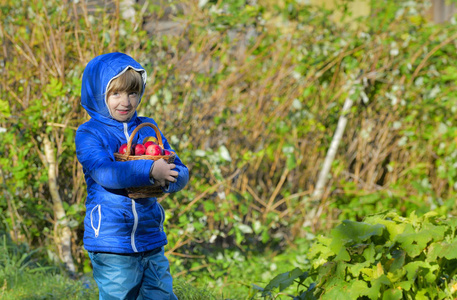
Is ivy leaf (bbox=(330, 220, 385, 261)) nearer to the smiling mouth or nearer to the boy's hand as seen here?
the boy's hand

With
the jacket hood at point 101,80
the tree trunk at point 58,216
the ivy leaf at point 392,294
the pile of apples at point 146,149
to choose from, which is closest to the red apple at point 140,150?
the pile of apples at point 146,149

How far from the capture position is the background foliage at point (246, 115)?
4.16 m

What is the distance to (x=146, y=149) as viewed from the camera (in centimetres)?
236

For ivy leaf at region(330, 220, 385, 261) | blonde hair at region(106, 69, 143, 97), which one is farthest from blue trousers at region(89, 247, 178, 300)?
ivy leaf at region(330, 220, 385, 261)

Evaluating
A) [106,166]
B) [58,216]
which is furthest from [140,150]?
[58,216]

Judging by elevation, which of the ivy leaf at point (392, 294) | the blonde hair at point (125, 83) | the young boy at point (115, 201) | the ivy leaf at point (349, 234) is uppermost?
the blonde hair at point (125, 83)

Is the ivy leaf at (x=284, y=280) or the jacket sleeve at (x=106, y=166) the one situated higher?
the jacket sleeve at (x=106, y=166)

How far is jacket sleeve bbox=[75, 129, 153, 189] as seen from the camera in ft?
7.32

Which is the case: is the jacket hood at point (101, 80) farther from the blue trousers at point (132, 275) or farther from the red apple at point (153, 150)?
the blue trousers at point (132, 275)

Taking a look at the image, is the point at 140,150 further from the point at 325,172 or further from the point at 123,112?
the point at 325,172

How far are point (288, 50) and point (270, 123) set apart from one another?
0.63 metres

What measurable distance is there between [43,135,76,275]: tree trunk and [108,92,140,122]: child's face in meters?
1.75

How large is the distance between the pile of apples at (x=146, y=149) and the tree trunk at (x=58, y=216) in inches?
71.4

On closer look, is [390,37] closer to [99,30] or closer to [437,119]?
[437,119]
